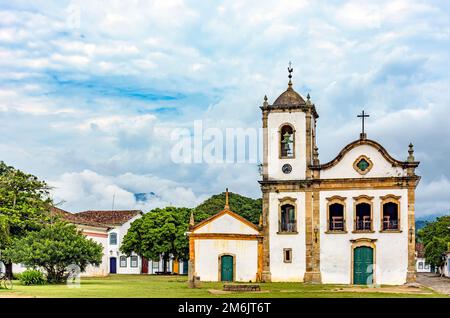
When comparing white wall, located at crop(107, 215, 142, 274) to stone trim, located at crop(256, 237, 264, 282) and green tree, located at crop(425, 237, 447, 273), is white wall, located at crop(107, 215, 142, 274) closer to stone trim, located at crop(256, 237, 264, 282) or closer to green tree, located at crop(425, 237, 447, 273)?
stone trim, located at crop(256, 237, 264, 282)

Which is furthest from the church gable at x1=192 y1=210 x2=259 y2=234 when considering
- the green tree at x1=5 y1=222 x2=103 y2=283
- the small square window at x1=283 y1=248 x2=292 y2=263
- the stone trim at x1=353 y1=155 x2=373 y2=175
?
the green tree at x1=5 y1=222 x2=103 y2=283

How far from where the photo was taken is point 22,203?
35500 mm

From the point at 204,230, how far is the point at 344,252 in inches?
268

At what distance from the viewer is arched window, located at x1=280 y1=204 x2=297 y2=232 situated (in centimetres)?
3606

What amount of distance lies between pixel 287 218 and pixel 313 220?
1.39m

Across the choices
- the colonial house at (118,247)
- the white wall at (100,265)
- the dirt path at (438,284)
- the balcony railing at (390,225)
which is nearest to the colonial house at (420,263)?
the colonial house at (118,247)

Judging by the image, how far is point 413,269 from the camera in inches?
1341

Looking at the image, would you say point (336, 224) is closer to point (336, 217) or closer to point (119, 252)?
point (336, 217)

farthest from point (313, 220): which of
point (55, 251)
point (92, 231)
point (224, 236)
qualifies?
point (92, 231)

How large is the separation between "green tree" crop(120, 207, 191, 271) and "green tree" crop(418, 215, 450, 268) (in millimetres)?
18760

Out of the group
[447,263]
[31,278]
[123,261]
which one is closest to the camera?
[31,278]

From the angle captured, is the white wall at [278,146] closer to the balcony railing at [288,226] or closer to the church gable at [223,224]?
the balcony railing at [288,226]

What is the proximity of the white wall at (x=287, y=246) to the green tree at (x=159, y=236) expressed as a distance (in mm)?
14797
